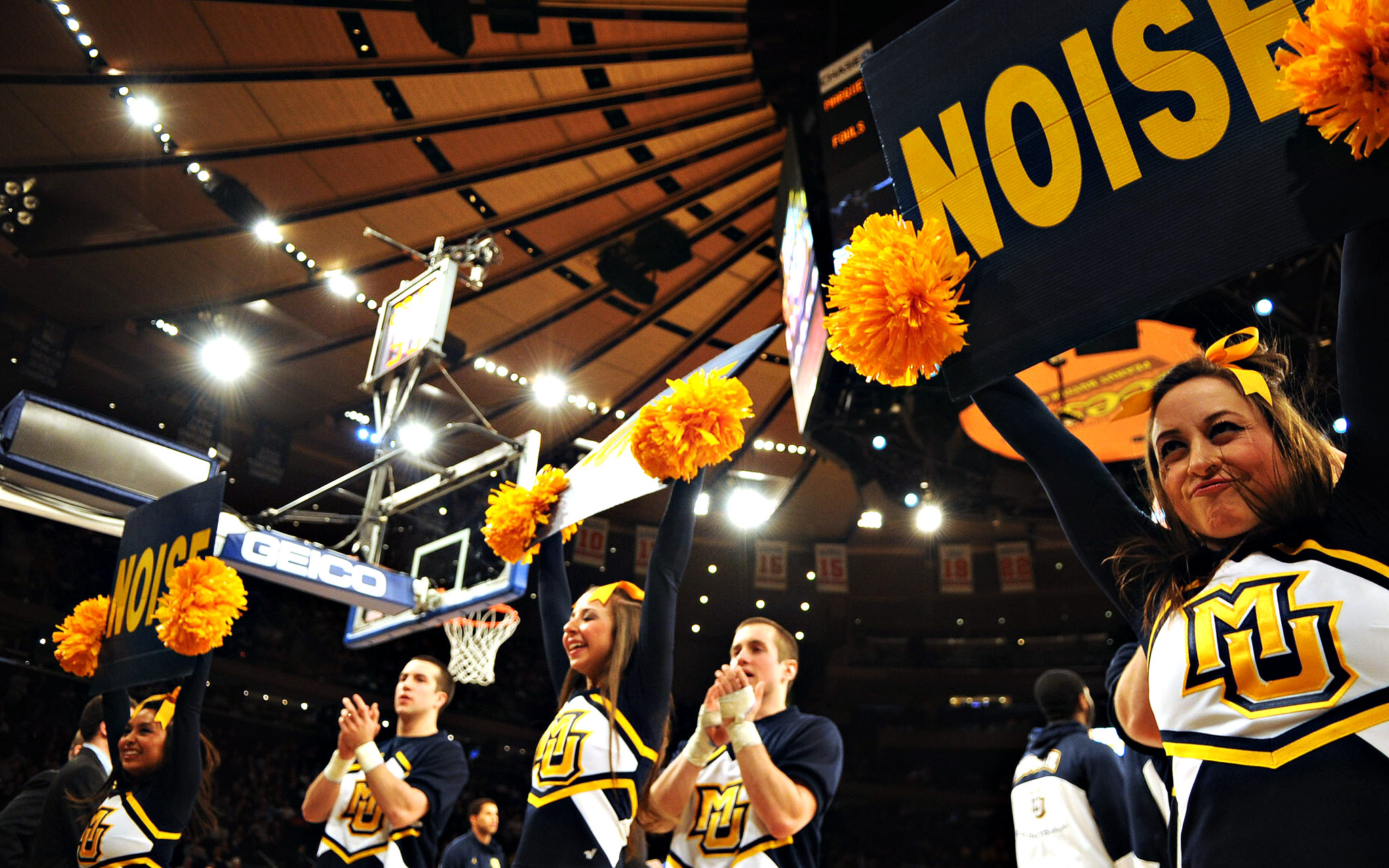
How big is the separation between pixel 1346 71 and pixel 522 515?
292cm

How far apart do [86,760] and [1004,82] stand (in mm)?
4768

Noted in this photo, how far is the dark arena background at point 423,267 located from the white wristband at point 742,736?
80 cm

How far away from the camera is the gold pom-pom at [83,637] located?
4250 millimetres

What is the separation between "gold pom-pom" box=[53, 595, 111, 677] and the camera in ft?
13.9

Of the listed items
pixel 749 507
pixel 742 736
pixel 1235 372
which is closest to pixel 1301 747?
pixel 1235 372

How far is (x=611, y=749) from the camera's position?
2926 millimetres

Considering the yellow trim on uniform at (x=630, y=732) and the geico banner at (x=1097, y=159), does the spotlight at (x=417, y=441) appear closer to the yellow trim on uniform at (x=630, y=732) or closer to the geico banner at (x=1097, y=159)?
the yellow trim on uniform at (x=630, y=732)

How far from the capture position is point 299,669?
53.4 feet

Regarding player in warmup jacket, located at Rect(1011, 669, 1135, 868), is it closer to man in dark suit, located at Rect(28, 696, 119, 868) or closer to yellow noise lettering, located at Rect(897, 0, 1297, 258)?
yellow noise lettering, located at Rect(897, 0, 1297, 258)

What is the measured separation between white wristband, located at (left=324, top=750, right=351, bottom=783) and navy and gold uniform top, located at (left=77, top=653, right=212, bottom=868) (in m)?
0.51

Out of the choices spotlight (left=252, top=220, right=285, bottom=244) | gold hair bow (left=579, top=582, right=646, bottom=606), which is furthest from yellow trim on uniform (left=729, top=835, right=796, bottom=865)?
spotlight (left=252, top=220, right=285, bottom=244)

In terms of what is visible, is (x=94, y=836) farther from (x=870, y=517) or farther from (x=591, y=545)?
(x=591, y=545)

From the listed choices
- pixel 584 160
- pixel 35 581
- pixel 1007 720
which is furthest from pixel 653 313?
pixel 1007 720

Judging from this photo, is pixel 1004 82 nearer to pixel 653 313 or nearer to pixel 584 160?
pixel 584 160
